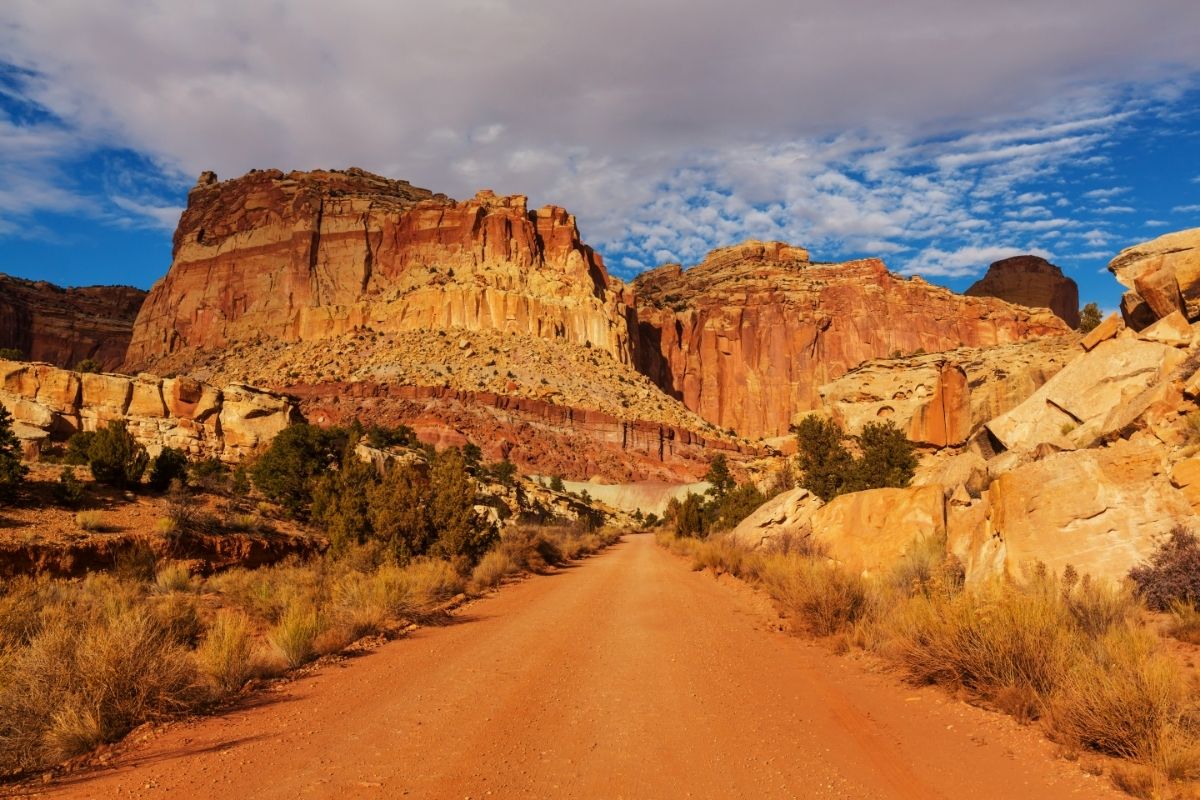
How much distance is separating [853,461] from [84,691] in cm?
2375

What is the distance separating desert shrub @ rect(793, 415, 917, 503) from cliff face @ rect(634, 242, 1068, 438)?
4045 inches

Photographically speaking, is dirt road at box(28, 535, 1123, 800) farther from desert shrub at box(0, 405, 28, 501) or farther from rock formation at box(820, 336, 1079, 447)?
rock formation at box(820, 336, 1079, 447)

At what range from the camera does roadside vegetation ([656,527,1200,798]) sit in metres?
4.52

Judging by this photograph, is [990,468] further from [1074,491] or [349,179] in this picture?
[349,179]

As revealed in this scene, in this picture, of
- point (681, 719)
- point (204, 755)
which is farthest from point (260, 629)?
point (681, 719)

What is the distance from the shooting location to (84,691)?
552 cm

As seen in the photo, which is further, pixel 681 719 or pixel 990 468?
pixel 990 468

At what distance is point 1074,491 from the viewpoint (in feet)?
28.7

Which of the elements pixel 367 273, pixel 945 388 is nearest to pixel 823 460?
pixel 945 388

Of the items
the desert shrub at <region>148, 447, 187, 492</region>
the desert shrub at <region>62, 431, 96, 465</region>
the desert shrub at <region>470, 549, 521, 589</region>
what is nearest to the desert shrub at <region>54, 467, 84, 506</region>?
the desert shrub at <region>148, 447, 187, 492</region>

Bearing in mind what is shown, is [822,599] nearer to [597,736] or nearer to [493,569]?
[597,736]

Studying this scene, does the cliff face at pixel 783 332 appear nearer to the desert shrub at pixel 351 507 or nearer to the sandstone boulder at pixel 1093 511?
the desert shrub at pixel 351 507

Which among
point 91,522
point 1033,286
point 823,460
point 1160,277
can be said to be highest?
point 1033,286

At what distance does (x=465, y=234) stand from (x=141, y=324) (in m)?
63.1
